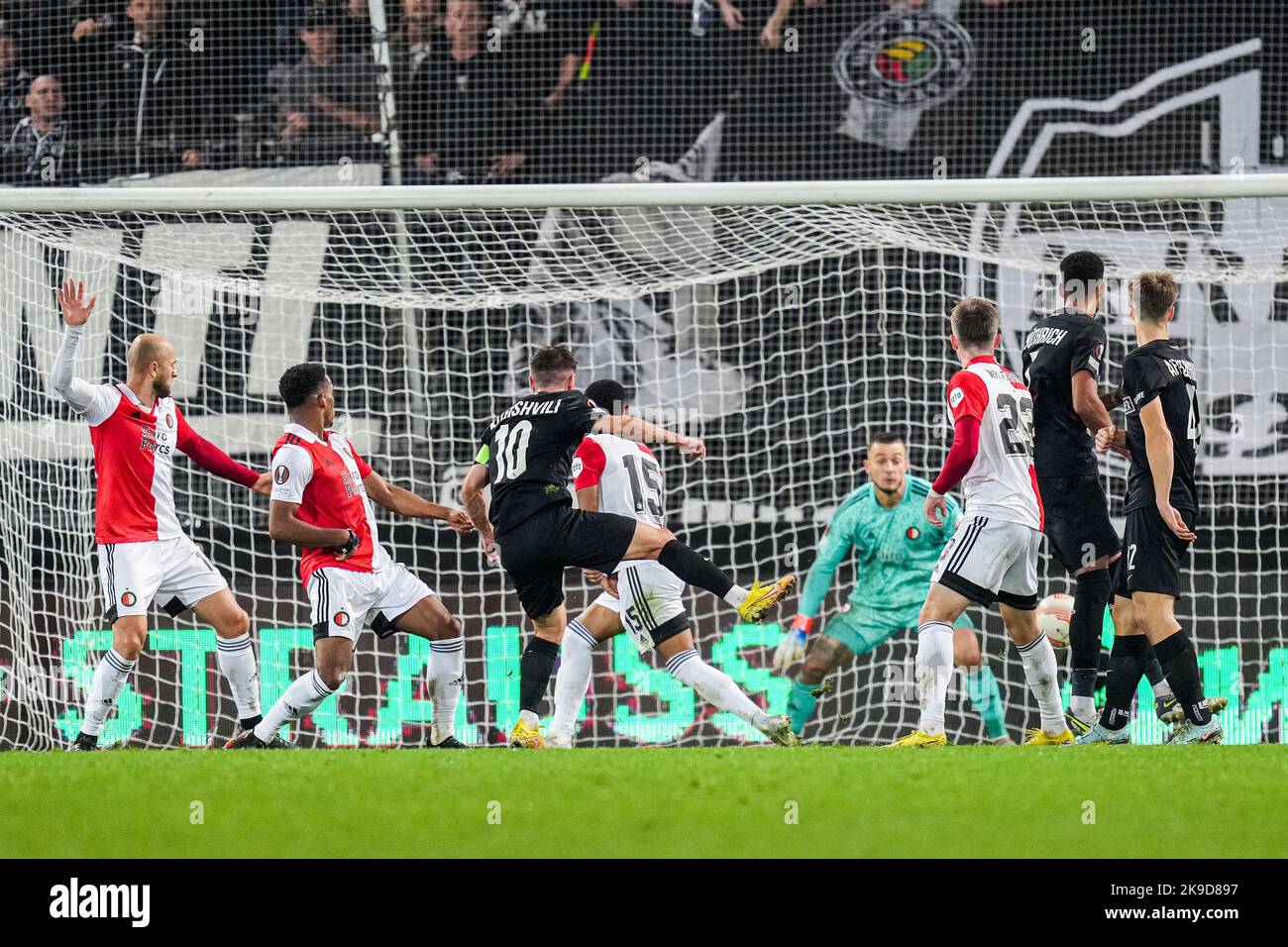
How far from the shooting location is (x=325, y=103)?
11.0m

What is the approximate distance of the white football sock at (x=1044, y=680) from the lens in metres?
6.51

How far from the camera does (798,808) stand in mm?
4875

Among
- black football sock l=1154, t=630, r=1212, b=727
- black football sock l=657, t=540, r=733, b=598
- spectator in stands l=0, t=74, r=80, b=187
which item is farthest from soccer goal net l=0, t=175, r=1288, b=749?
black football sock l=1154, t=630, r=1212, b=727

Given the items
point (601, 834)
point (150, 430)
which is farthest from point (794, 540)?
point (601, 834)

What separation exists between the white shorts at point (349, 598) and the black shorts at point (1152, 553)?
299 cm

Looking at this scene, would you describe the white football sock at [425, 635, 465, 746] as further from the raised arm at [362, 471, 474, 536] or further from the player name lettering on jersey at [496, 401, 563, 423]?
the player name lettering on jersey at [496, 401, 563, 423]

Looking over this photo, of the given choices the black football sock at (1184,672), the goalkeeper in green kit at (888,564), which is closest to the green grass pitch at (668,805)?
the black football sock at (1184,672)

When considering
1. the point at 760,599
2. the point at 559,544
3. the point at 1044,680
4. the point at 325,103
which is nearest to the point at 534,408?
the point at 559,544

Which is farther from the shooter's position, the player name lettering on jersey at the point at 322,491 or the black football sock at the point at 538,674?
the black football sock at the point at 538,674

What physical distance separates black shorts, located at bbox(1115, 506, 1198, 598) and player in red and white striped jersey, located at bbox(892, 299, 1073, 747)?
438 mm

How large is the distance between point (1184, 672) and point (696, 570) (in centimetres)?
192

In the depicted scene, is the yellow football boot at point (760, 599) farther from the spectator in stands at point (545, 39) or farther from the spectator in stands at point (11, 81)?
the spectator in stands at point (11, 81)

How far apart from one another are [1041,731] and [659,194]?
9.66 feet

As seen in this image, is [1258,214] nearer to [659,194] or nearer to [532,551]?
[659,194]
